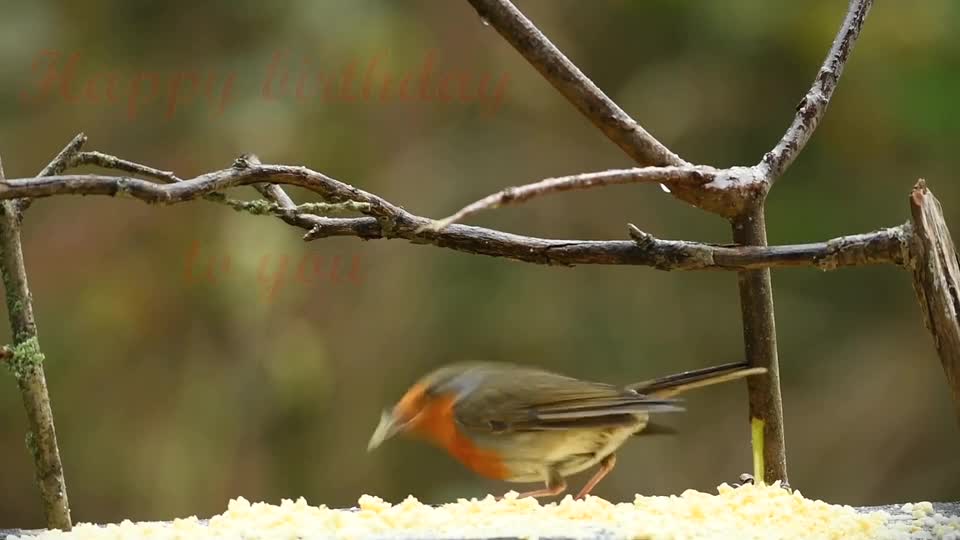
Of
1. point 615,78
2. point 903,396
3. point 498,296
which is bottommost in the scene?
point 903,396

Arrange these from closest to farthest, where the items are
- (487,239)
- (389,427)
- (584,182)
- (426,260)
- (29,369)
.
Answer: (584,182), (29,369), (487,239), (389,427), (426,260)

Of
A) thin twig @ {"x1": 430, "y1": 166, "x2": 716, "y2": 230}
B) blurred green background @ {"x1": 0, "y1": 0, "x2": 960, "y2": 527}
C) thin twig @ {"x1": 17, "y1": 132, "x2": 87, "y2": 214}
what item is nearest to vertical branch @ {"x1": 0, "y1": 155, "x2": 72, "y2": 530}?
thin twig @ {"x1": 17, "y1": 132, "x2": 87, "y2": 214}

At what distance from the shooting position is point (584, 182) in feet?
4.25

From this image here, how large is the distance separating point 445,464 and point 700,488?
1053mm

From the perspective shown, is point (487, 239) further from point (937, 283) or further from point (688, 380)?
point (937, 283)

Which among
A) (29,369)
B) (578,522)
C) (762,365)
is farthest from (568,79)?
(29,369)

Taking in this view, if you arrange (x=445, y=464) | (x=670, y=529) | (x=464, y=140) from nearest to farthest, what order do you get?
1. (x=670, y=529)
2. (x=445, y=464)
3. (x=464, y=140)

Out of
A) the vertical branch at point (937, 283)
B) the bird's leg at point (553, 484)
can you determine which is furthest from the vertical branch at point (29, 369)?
the vertical branch at point (937, 283)

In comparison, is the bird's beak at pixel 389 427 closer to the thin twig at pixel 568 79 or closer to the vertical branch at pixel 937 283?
the thin twig at pixel 568 79

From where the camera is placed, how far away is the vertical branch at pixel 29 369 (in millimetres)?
1519

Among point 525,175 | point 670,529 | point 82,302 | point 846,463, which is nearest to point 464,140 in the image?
point 525,175

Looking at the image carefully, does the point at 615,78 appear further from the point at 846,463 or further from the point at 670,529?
the point at 670,529

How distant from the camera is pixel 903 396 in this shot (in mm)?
4828

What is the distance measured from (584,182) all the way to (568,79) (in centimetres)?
47
